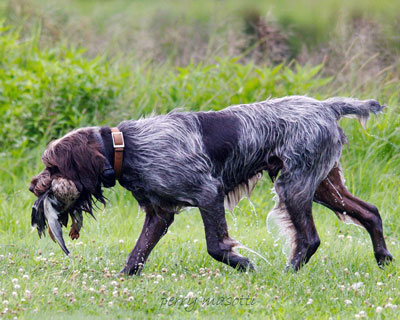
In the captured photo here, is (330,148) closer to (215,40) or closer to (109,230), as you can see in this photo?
(109,230)

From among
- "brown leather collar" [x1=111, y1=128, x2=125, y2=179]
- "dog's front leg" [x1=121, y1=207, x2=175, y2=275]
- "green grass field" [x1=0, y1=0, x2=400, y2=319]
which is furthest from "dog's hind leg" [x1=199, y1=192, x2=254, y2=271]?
"brown leather collar" [x1=111, y1=128, x2=125, y2=179]

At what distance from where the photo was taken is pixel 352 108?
5.36 meters

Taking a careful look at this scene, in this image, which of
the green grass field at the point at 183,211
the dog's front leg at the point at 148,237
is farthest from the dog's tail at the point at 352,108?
the dog's front leg at the point at 148,237

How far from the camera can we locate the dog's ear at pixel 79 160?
4809 mm

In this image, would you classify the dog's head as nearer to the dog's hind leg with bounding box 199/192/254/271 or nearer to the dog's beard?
the dog's beard

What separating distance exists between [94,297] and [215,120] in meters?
1.71

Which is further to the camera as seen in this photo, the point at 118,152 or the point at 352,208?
the point at 352,208

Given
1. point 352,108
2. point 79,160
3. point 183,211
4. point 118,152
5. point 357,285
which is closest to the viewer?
point 357,285

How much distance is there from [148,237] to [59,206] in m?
0.74

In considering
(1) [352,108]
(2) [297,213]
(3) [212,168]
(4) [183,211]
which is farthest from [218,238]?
(4) [183,211]

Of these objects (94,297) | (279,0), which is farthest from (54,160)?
(279,0)

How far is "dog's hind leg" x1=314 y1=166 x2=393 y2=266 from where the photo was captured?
536 centimetres

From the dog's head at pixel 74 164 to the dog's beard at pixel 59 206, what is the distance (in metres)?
0.03

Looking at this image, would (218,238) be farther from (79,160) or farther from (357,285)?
(79,160)
